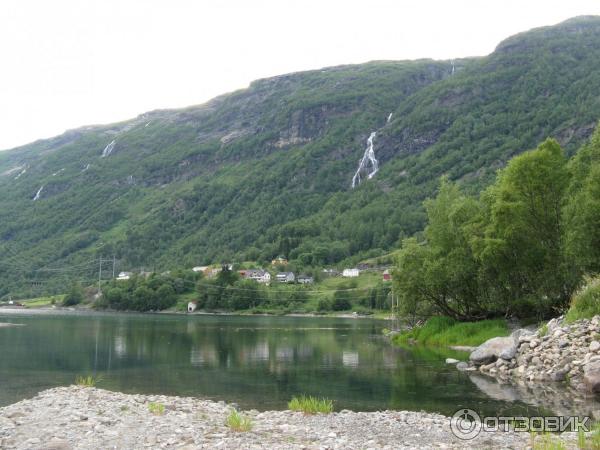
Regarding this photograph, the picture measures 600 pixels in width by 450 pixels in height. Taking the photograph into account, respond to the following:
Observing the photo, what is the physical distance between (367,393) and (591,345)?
40.8ft

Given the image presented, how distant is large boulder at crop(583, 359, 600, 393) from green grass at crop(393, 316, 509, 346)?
2158cm

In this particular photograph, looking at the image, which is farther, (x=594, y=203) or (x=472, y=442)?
(x=594, y=203)

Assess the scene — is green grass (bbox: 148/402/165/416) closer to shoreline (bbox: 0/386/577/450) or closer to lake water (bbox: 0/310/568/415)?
shoreline (bbox: 0/386/577/450)

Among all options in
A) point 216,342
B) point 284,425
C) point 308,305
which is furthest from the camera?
point 308,305

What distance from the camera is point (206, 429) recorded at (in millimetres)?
21500

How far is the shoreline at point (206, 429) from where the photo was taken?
766 inches

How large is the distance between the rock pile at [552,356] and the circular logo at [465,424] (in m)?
8.01

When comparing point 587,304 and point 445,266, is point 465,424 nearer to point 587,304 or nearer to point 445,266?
point 587,304

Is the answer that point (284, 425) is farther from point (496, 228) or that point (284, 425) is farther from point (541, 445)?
point (496, 228)

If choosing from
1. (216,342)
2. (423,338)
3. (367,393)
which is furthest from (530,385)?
(216,342)

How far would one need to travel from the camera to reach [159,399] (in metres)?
30.0

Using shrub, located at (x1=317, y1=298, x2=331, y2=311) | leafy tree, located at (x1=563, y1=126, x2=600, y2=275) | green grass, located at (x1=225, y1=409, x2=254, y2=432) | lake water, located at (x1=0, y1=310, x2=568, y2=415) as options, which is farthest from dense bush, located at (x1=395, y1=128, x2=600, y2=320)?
shrub, located at (x1=317, y1=298, x2=331, y2=311)

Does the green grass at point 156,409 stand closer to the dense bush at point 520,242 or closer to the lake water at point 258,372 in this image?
the lake water at point 258,372

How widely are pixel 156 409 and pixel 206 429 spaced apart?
5.07 m
